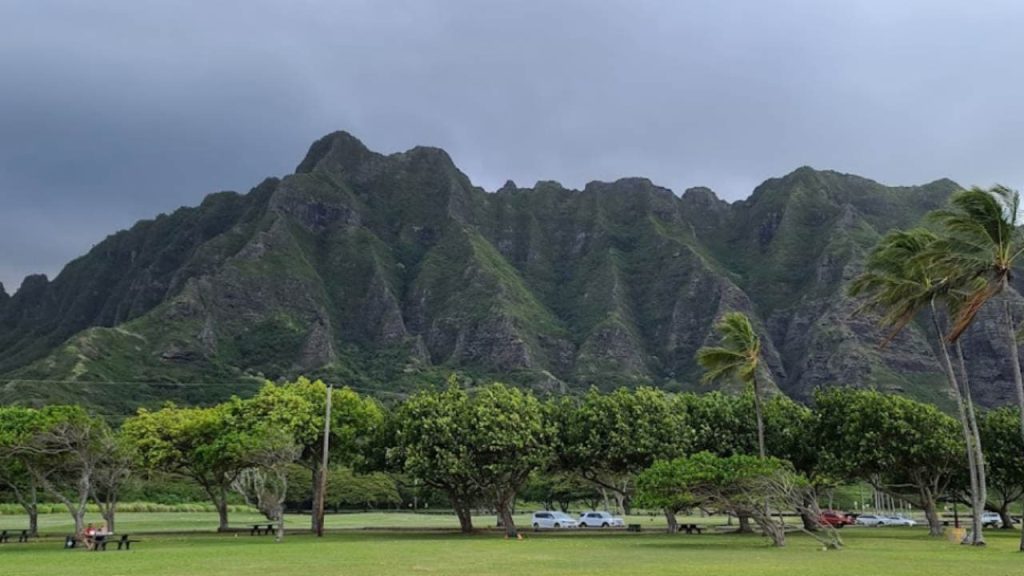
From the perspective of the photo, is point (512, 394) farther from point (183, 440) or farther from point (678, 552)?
point (183, 440)

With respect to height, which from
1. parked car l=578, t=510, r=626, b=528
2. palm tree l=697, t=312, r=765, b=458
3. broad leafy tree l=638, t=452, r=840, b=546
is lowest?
parked car l=578, t=510, r=626, b=528

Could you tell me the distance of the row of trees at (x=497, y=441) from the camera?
4100cm

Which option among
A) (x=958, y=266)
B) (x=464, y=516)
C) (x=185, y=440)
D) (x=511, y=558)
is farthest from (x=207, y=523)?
(x=958, y=266)

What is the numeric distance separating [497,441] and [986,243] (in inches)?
1001

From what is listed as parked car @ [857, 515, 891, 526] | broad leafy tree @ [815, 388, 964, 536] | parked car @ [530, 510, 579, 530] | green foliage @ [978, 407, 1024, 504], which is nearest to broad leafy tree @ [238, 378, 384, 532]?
parked car @ [530, 510, 579, 530]

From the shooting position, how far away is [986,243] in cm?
3169

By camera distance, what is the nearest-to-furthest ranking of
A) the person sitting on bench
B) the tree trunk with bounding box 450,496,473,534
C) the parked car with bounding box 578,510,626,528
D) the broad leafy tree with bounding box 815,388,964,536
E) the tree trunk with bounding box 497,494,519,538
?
the person sitting on bench, the tree trunk with bounding box 497,494,519,538, the broad leafy tree with bounding box 815,388,964,536, the tree trunk with bounding box 450,496,473,534, the parked car with bounding box 578,510,626,528

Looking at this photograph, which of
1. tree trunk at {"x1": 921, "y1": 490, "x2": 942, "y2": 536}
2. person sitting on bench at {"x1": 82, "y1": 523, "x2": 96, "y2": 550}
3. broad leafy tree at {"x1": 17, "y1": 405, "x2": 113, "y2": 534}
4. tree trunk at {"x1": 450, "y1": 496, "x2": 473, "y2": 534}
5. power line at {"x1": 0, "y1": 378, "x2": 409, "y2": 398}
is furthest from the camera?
power line at {"x1": 0, "y1": 378, "x2": 409, "y2": 398}

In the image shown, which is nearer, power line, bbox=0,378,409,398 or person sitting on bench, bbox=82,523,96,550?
person sitting on bench, bbox=82,523,96,550

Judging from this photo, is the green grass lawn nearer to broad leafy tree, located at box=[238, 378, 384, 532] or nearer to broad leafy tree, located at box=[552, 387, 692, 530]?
broad leafy tree, located at box=[238, 378, 384, 532]

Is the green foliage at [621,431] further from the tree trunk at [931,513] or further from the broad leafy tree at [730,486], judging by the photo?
the tree trunk at [931,513]

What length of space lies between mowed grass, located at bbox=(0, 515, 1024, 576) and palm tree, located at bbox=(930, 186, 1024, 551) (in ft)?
28.5

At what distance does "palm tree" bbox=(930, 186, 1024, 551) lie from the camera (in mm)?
31016

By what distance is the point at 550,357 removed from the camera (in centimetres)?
19338
